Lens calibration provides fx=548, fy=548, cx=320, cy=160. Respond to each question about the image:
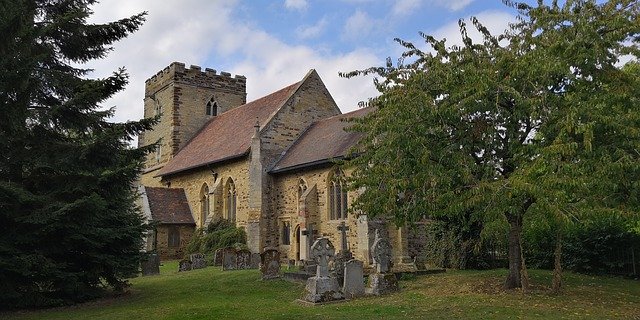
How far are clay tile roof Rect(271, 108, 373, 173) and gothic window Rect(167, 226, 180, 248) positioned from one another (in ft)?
24.7

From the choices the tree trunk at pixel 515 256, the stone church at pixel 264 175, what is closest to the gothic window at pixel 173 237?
the stone church at pixel 264 175

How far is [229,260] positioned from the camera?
2042 centimetres

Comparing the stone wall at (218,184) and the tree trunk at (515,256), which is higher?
the stone wall at (218,184)

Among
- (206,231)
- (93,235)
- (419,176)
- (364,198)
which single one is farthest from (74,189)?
(206,231)

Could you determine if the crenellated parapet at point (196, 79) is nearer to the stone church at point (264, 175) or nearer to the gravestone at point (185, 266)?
the stone church at point (264, 175)

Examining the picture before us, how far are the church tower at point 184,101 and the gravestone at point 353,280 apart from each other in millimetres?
23858

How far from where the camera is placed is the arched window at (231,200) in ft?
92.7

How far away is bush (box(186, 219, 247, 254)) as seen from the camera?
26264 millimetres

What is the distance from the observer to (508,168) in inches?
515

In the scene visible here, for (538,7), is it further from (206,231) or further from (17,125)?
(206,231)

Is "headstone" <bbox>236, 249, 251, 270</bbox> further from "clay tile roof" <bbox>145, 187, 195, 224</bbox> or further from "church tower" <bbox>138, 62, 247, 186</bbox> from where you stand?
"church tower" <bbox>138, 62, 247, 186</bbox>

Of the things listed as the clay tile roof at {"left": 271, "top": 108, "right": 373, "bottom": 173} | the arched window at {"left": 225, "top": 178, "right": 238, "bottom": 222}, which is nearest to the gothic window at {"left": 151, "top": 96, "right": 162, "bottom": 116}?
the arched window at {"left": 225, "top": 178, "right": 238, "bottom": 222}

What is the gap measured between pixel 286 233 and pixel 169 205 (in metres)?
8.26

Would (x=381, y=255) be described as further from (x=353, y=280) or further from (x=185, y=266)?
(x=185, y=266)
